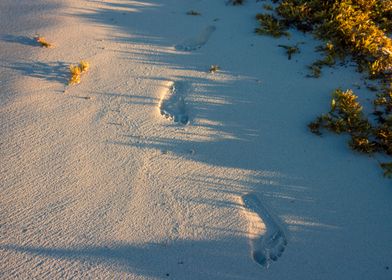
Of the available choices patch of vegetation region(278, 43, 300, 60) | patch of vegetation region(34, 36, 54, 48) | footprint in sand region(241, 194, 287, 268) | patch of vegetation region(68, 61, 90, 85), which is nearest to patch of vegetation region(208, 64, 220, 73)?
patch of vegetation region(278, 43, 300, 60)

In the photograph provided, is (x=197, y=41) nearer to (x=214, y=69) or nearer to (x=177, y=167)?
(x=214, y=69)

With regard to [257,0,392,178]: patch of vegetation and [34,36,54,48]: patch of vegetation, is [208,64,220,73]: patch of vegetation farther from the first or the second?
[34,36,54,48]: patch of vegetation

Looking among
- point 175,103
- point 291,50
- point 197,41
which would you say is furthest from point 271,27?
point 175,103

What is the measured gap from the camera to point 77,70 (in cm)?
496

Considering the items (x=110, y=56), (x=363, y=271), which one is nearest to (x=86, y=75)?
(x=110, y=56)

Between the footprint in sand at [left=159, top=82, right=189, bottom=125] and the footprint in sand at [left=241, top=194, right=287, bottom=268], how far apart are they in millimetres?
1388

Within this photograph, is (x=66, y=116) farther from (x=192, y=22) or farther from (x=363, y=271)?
(x=363, y=271)

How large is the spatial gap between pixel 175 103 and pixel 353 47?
8.91 feet

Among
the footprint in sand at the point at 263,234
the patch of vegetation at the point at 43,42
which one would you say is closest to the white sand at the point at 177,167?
the footprint in sand at the point at 263,234

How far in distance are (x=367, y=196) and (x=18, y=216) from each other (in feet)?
11.9

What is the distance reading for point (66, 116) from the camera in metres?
4.50

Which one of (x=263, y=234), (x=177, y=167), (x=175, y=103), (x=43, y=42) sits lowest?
(x=263, y=234)

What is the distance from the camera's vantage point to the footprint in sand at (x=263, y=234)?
332cm

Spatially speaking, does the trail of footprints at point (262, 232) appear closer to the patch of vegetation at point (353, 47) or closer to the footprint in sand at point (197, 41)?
the patch of vegetation at point (353, 47)
